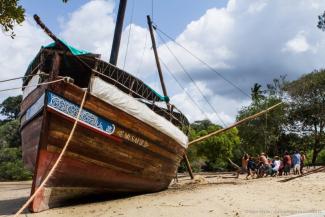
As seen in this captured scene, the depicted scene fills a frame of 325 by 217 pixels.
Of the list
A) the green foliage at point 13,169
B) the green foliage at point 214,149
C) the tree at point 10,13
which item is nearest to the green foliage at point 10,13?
the tree at point 10,13

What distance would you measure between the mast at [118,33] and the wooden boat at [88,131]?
156 inches

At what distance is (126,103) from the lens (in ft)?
37.0

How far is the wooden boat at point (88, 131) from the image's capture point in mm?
10102

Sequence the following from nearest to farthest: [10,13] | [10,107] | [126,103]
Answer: [10,13] < [126,103] < [10,107]

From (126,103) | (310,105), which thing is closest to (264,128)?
(310,105)

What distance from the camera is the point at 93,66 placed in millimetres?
11398

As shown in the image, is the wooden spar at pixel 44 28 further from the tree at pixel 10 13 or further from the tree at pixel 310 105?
the tree at pixel 310 105

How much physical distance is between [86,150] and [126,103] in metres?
1.66

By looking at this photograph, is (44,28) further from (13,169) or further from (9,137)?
(9,137)

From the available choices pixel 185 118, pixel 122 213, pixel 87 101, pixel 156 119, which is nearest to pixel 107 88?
pixel 87 101

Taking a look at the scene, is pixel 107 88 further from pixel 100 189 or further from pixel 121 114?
pixel 100 189

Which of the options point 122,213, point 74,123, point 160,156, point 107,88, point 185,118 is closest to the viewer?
point 122,213

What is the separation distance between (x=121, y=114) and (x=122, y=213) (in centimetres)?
281

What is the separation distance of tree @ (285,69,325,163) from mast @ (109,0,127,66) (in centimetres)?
3009
